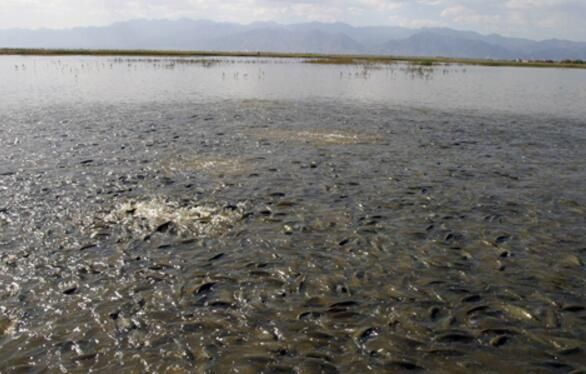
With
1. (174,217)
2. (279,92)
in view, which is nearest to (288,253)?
(174,217)

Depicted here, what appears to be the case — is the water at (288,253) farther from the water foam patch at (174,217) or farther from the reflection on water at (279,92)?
the reflection on water at (279,92)

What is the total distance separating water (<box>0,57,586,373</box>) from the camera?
29.4 feet

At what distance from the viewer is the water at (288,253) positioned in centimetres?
896

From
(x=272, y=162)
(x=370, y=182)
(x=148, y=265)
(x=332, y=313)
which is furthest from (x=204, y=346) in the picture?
(x=272, y=162)

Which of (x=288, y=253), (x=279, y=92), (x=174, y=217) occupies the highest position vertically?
(x=279, y=92)

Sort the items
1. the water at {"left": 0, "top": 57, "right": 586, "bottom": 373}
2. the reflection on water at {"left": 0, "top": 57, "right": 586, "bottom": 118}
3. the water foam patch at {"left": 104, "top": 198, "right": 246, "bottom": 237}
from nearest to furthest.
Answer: the water at {"left": 0, "top": 57, "right": 586, "bottom": 373}, the water foam patch at {"left": 104, "top": 198, "right": 246, "bottom": 237}, the reflection on water at {"left": 0, "top": 57, "right": 586, "bottom": 118}

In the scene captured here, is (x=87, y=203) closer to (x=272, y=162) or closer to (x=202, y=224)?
(x=202, y=224)

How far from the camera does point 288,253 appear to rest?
43.5ft

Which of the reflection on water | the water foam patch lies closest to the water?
the water foam patch

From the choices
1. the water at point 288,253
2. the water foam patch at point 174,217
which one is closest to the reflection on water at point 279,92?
the water at point 288,253

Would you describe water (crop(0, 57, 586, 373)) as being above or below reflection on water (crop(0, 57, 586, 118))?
below

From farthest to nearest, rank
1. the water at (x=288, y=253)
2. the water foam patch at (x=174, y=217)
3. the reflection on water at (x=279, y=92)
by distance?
the reflection on water at (x=279, y=92) < the water foam patch at (x=174, y=217) < the water at (x=288, y=253)

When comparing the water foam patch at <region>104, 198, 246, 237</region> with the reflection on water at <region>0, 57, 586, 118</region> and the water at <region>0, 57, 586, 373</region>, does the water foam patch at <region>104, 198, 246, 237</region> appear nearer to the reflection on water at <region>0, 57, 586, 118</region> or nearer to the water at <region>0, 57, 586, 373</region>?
the water at <region>0, 57, 586, 373</region>

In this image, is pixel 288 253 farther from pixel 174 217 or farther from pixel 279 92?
pixel 279 92
